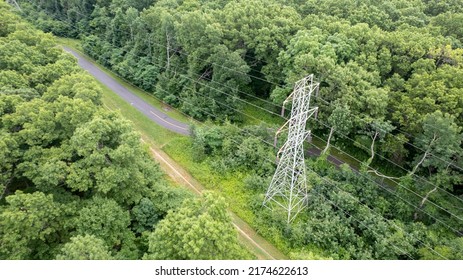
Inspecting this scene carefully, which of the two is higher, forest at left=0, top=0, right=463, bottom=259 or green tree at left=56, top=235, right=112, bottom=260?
forest at left=0, top=0, right=463, bottom=259

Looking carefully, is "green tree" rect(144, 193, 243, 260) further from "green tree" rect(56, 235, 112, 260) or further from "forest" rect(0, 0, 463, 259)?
"green tree" rect(56, 235, 112, 260)

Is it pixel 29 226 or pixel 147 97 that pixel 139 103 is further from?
pixel 29 226

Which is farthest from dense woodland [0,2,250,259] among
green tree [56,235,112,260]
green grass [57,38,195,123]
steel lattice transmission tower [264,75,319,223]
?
green grass [57,38,195,123]

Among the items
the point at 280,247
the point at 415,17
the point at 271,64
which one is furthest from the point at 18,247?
the point at 415,17

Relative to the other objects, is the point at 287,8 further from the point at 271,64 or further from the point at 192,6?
the point at 192,6

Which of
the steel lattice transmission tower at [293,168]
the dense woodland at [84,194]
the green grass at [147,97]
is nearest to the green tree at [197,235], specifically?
the dense woodland at [84,194]
